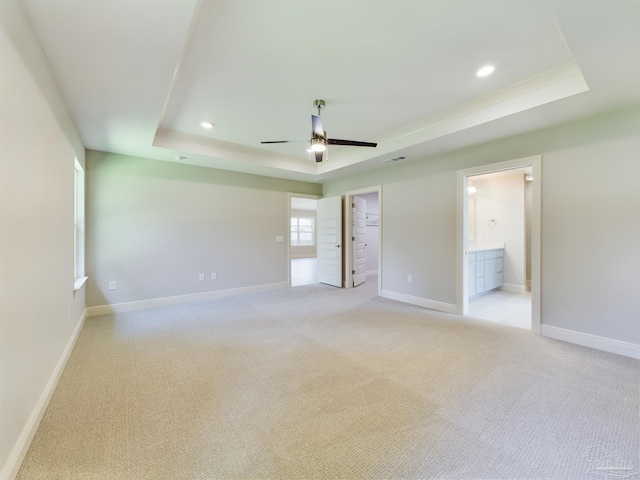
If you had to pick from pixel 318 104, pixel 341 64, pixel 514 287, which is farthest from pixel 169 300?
pixel 514 287

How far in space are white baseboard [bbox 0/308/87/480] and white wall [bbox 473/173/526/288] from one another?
269 inches

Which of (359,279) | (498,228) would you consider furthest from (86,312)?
(498,228)

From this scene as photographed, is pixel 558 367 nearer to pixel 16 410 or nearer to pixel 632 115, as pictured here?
pixel 632 115

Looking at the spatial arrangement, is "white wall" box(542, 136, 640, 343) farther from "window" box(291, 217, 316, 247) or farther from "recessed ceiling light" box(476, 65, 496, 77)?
"window" box(291, 217, 316, 247)

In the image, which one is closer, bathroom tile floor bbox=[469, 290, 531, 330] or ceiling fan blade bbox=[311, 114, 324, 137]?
ceiling fan blade bbox=[311, 114, 324, 137]

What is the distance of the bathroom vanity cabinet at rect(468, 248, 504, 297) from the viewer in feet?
15.5

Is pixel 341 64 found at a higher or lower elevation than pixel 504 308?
higher

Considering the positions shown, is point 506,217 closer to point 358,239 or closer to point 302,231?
point 358,239

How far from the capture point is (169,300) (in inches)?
180

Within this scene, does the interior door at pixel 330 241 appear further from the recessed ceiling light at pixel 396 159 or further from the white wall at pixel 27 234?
the white wall at pixel 27 234

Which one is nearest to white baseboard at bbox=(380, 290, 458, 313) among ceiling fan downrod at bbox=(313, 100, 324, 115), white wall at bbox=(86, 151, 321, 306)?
white wall at bbox=(86, 151, 321, 306)

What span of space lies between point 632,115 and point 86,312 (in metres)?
6.81

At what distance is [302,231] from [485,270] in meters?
8.62

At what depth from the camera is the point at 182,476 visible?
135 centimetres
